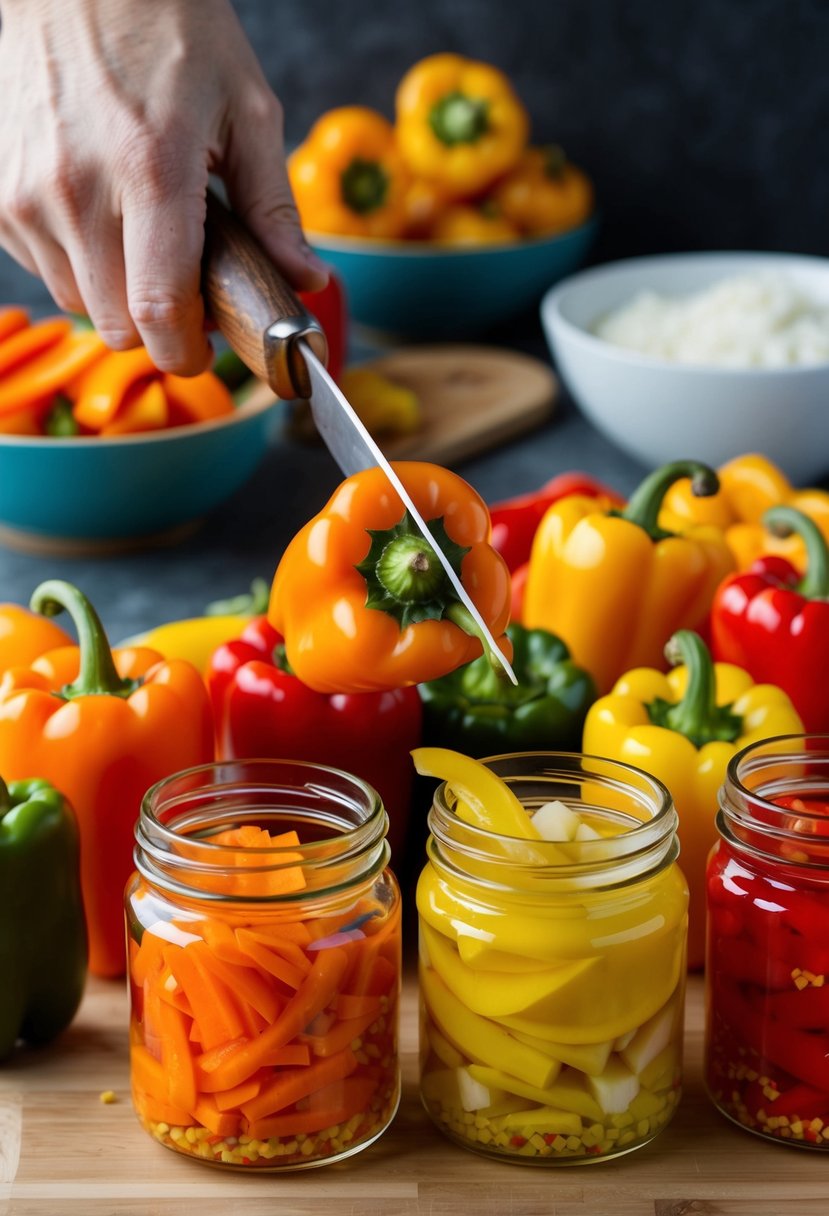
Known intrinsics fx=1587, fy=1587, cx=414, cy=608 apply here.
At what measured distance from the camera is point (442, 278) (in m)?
2.80

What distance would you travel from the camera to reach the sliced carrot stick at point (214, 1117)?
1053 millimetres

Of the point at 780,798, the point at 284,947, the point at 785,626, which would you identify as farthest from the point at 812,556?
the point at 284,947

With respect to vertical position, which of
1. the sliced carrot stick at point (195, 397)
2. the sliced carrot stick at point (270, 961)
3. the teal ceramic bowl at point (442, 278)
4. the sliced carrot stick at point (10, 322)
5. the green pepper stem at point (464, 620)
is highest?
the green pepper stem at point (464, 620)

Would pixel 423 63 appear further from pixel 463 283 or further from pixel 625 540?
pixel 625 540

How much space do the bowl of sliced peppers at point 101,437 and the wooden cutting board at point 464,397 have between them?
0.37 meters

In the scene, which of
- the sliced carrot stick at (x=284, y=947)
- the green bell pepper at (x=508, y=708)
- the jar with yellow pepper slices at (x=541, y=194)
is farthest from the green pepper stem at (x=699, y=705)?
the jar with yellow pepper slices at (x=541, y=194)

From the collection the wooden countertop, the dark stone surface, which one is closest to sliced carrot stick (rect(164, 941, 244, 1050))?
the wooden countertop

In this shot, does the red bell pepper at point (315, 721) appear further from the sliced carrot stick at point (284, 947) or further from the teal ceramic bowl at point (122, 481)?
the teal ceramic bowl at point (122, 481)

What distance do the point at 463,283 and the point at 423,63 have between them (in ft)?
1.34

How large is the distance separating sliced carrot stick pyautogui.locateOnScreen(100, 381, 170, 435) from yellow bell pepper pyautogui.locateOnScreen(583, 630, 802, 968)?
0.90 meters

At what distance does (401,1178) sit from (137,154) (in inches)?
32.9

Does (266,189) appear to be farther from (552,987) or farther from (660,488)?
(552,987)

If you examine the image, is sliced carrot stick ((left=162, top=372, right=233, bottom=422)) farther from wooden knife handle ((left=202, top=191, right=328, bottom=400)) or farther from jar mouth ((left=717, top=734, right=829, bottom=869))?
jar mouth ((left=717, top=734, right=829, bottom=869))

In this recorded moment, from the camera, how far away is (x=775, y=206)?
2.98m
